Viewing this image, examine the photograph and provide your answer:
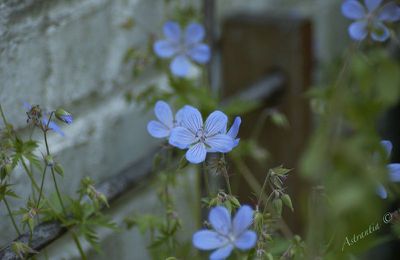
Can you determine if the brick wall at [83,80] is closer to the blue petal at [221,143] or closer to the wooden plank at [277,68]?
the wooden plank at [277,68]

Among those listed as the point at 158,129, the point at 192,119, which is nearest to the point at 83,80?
the point at 158,129

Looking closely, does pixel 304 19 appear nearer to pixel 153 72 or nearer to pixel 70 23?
pixel 153 72

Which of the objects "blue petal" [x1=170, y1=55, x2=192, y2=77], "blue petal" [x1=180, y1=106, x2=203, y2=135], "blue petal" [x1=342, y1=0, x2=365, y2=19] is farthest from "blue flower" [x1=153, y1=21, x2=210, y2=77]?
"blue petal" [x1=180, y1=106, x2=203, y2=135]

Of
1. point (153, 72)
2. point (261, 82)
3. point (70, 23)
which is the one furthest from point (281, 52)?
point (70, 23)

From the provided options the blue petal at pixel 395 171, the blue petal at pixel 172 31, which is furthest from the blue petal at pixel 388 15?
the blue petal at pixel 172 31

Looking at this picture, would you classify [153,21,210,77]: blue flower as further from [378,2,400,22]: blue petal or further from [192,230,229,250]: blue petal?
[192,230,229,250]: blue petal

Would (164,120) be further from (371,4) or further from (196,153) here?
(371,4)
